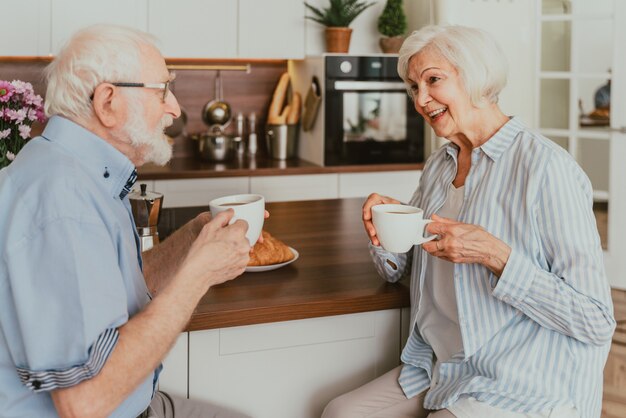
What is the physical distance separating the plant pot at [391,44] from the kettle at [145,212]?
250cm

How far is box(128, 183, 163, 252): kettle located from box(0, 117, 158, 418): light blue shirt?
2.42 feet

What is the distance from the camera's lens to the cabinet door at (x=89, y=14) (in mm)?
3822

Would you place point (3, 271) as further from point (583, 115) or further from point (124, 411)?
point (583, 115)

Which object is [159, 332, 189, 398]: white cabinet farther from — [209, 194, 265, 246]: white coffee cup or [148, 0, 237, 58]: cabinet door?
[148, 0, 237, 58]: cabinet door

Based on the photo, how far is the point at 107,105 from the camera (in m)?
1.36

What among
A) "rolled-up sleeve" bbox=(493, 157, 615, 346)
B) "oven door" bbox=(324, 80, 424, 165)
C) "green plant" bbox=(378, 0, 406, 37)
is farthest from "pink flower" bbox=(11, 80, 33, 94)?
"green plant" bbox=(378, 0, 406, 37)

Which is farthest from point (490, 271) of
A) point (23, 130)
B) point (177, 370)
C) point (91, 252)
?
point (23, 130)

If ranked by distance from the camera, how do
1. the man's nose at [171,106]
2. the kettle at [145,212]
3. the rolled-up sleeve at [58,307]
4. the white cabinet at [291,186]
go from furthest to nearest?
the white cabinet at [291,186] < the kettle at [145,212] < the man's nose at [171,106] < the rolled-up sleeve at [58,307]

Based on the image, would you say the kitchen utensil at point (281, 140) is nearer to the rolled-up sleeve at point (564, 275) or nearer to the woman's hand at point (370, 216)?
the woman's hand at point (370, 216)

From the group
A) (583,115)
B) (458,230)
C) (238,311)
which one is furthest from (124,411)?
(583,115)

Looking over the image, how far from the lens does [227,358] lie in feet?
5.74

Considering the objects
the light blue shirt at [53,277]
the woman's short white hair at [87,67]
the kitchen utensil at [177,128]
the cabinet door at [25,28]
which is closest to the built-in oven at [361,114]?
the kitchen utensil at [177,128]

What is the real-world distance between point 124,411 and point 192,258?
0.30 metres

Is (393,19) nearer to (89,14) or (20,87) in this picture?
(89,14)
